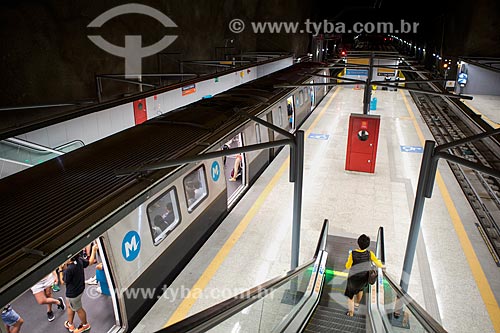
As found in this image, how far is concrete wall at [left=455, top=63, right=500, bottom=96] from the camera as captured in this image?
81.8 feet

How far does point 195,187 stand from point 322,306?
9.88 feet

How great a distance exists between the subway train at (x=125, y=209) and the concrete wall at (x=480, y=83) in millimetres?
21724

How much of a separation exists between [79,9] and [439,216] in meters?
9.30

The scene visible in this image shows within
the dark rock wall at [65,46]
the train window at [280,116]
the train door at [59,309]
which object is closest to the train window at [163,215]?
the train door at [59,309]

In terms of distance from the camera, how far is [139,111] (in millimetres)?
11000

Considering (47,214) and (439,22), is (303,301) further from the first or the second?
(439,22)

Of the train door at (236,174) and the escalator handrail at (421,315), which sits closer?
the escalator handrail at (421,315)

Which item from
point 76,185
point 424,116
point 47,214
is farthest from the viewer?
point 424,116

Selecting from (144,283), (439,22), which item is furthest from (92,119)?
(439,22)

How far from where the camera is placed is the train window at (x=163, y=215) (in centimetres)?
570

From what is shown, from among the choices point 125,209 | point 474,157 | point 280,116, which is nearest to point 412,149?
point 474,157

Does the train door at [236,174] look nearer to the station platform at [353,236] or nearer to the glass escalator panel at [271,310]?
the station platform at [353,236]

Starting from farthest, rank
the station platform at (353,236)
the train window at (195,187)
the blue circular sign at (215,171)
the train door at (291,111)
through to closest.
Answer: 1. the train door at (291,111)
2. the blue circular sign at (215,171)
3. the train window at (195,187)
4. the station platform at (353,236)

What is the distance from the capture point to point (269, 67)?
74.2 ft
